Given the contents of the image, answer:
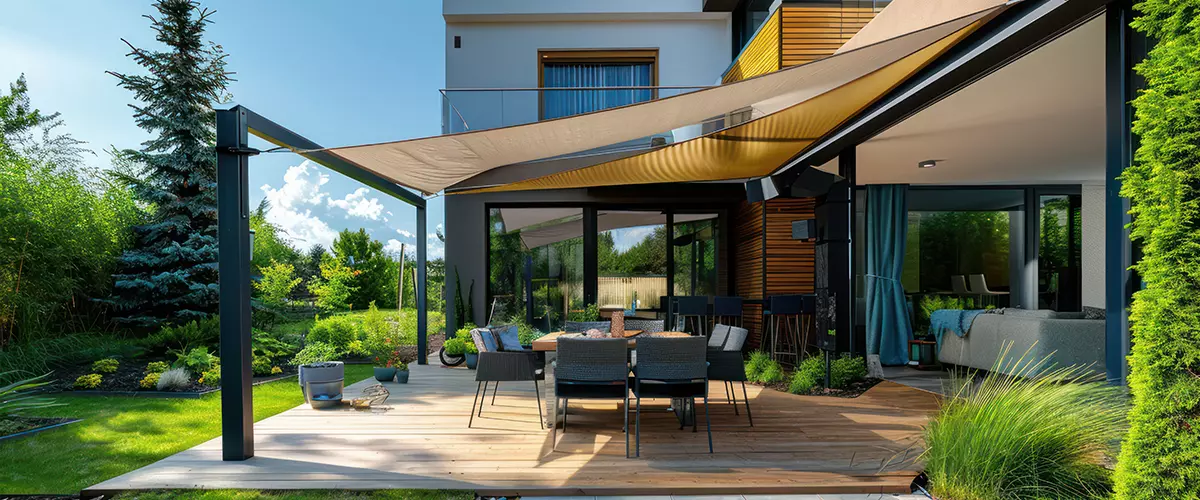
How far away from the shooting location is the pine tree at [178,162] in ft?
31.0

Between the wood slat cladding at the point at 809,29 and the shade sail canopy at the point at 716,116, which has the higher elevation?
the wood slat cladding at the point at 809,29

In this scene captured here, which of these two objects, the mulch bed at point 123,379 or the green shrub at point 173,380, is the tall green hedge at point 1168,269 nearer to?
the mulch bed at point 123,379

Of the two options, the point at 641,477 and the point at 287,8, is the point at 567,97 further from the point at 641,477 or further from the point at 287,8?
the point at 287,8

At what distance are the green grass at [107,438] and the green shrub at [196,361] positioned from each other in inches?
34.4

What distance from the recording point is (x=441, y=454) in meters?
4.21

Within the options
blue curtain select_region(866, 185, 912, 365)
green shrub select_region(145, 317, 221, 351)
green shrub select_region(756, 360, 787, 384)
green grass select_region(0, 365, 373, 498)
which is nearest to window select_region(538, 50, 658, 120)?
blue curtain select_region(866, 185, 912, 365)

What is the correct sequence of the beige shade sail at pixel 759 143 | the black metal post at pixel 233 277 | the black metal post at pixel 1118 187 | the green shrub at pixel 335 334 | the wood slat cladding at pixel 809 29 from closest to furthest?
the black metal post at pixel 1118 187, the black metal post at pixel 233 277, the beige shade sail at pixel 759 143, the wood slat cladding at pixel 809 29, the green shrub at pixel 335 334

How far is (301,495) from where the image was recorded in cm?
341

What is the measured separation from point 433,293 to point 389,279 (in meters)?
1.16

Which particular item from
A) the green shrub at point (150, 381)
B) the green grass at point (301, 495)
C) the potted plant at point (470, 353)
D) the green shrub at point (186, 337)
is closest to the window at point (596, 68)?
the potted plant at point (470, 353)

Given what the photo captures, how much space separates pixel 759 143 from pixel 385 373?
16.9ft

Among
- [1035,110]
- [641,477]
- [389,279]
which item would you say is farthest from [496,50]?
[641,477]

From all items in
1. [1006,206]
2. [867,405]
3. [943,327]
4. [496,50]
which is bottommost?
[867,405]

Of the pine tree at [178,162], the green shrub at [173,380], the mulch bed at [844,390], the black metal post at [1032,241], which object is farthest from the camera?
the pine tree at [178,162]
